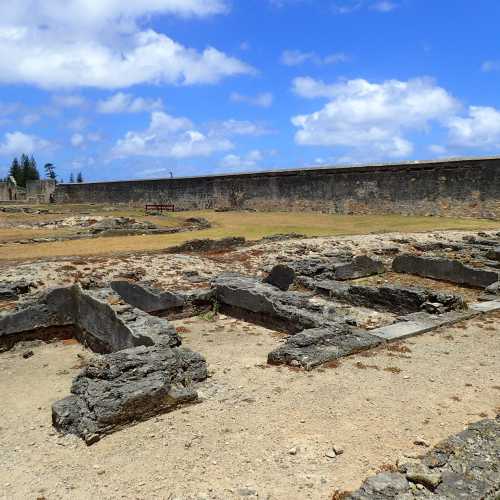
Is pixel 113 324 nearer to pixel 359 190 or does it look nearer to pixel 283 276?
pixel 283 276

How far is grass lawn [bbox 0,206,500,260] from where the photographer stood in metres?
17.1

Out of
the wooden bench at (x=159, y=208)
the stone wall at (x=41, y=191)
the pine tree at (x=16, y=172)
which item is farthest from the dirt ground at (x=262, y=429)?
the pine tree at (x=16, y=172)

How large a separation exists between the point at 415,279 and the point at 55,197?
46.9 metres

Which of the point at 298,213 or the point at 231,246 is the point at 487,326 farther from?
the point at 298,213

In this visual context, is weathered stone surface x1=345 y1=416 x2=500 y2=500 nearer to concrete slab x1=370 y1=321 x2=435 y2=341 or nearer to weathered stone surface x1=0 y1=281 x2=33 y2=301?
concrete slab x1=370 y1=321 x2=435 y2=341

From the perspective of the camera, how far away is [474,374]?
6.38 metres

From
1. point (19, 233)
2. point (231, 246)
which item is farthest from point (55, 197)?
point (231, 246)

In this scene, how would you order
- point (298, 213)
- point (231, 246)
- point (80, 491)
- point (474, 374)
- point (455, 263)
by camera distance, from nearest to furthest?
point (80, 491)
point (474, 374)
point (455, 263)
point (231, 246)
point (298, 213)

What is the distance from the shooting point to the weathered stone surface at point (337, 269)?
44.6 feet

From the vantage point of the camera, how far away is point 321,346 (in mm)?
7109

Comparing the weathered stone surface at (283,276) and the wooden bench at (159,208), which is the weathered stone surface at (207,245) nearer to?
the weathered stone surface at (283,276)

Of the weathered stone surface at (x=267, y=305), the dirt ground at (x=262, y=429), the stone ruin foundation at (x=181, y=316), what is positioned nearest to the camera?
→ the dirt ground at (x=262, y=429)

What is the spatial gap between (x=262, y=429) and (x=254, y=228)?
64.8 feet

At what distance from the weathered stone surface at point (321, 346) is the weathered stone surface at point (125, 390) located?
1.20 m
